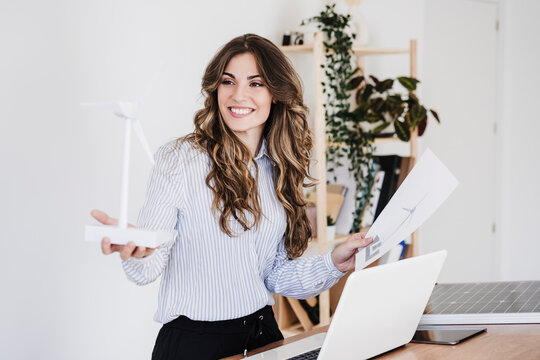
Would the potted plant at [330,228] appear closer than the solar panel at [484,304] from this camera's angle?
No

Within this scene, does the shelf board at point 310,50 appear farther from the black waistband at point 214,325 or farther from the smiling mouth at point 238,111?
the black waistband at point 214,325

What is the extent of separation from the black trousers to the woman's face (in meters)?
0.56

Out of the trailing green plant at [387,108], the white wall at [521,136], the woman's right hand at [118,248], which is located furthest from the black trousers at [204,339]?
the white wall at [521,136]

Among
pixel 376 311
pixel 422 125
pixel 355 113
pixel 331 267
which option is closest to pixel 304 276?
pixel 331 267

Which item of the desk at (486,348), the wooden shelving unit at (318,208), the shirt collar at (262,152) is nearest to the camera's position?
the desk at (486,348)

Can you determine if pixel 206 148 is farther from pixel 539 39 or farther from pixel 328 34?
pixel 539 39

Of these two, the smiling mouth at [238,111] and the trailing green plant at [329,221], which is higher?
the smiling mouth at [238,111]

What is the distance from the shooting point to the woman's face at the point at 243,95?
5.93ft

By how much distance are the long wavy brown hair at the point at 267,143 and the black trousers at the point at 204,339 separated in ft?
0.82

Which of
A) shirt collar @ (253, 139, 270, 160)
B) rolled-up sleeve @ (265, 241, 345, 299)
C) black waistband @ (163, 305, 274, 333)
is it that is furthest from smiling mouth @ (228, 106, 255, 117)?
black waistband @ (163, 305, 274, 333)

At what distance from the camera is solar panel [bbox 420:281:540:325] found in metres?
1.68

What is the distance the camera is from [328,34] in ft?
11.0

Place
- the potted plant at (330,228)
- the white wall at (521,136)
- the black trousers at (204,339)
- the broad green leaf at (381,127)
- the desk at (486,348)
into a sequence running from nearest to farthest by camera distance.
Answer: the desk at (486,348)
the black trousers at (204,339)
the potted plant at (330,228)
the broad green leaf at (381,127)
the white wall at (521,136)

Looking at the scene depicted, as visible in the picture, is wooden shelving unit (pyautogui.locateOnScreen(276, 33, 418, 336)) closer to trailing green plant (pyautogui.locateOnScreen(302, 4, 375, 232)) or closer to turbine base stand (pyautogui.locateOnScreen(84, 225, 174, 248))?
trailing green plant (pyautogui.locateOnScreen(302, 4, 375, 232))
